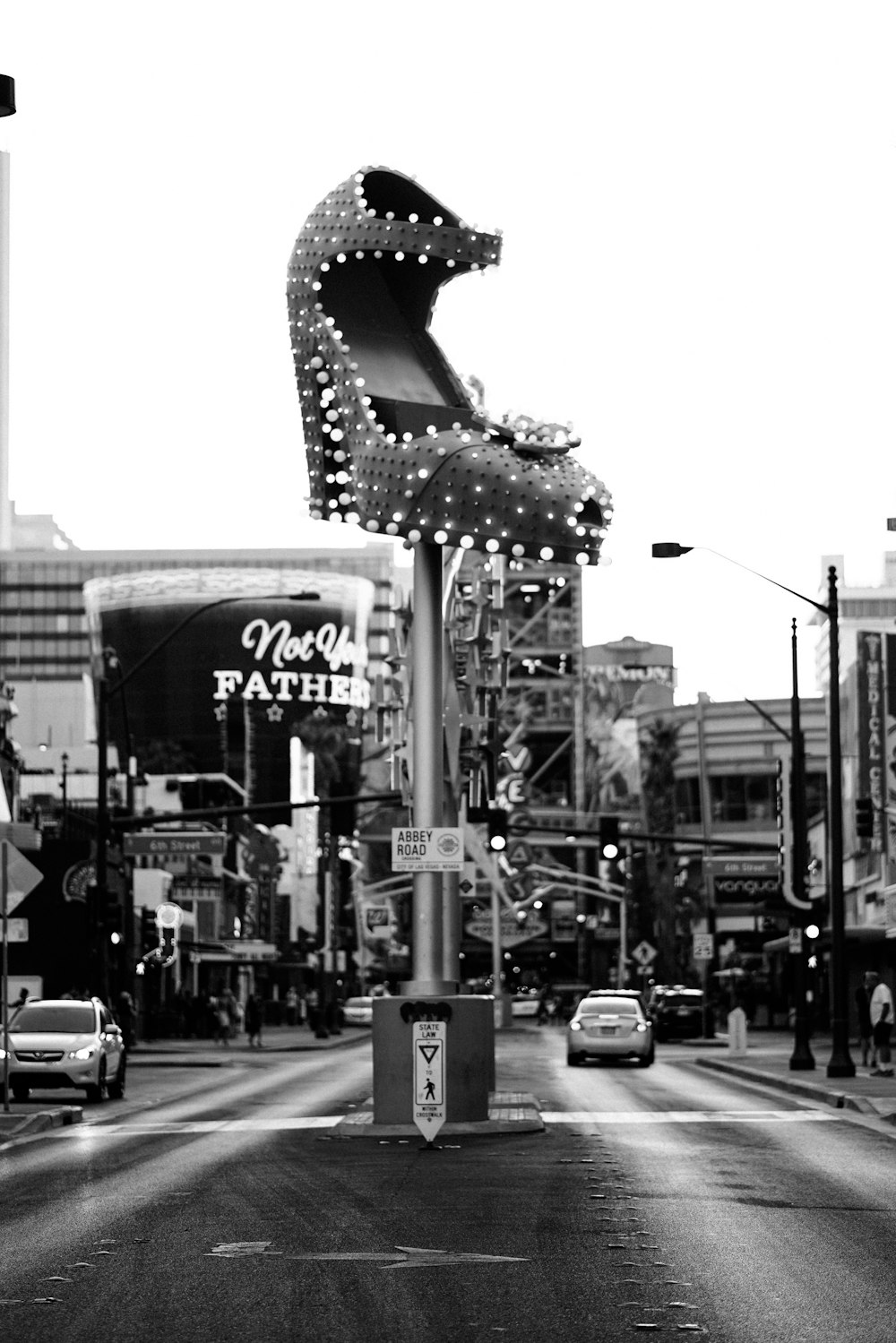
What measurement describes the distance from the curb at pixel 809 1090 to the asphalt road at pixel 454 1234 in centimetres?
274

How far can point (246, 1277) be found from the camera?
1185cm

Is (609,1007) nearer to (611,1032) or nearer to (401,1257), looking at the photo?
(611,1032)

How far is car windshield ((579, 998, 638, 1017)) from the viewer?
46469 mm

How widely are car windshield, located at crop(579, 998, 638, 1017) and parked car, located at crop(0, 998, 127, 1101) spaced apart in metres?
14.4

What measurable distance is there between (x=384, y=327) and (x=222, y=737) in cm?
12974

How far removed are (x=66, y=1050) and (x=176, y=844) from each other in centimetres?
1265

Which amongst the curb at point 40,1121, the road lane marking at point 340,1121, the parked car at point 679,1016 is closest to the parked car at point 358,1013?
the parked car at point 679,1016

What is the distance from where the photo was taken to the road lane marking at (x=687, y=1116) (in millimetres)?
26203

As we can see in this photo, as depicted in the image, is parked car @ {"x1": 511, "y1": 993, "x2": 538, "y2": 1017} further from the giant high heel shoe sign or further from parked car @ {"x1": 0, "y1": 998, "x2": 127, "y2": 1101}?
the giant high heel shoe sign

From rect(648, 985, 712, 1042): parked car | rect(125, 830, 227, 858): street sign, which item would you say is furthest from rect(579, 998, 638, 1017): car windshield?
rect(648, 985, 712, 1042): parked car

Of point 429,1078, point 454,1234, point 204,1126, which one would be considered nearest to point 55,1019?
point 204,1126

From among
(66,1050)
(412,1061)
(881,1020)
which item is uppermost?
(412,1061)

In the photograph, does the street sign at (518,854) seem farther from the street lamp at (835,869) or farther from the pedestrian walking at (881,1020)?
the street lamp at (835,869)

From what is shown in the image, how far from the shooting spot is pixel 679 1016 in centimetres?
6644
